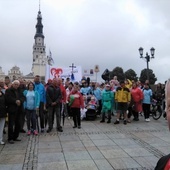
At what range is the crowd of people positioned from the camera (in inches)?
332

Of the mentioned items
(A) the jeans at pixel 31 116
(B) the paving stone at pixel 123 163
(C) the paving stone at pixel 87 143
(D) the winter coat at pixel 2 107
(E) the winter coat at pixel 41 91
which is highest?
(E) the winter coat at pixel 41 91

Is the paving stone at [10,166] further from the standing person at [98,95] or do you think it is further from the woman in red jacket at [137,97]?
the standing person at [98,95]

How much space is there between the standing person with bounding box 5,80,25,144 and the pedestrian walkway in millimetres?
333

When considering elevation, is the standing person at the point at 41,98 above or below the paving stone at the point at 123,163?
above

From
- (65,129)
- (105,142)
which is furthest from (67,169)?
(65,129)

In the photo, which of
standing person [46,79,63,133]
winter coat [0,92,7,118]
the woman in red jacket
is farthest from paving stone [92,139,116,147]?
the woman in red jacket

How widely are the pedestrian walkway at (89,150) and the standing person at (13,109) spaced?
33 centimetres

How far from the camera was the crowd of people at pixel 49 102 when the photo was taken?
8.42 m

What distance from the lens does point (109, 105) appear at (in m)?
12.3

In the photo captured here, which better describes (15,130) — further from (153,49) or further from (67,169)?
(153,49)

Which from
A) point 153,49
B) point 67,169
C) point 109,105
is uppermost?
point 153,49

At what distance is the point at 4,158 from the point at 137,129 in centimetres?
545

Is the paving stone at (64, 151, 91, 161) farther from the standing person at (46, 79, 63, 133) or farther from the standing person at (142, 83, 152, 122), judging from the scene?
the standing person at (142, 83, 152, 122)

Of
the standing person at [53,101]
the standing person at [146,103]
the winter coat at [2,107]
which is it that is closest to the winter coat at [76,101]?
the standing person at [53,101]
